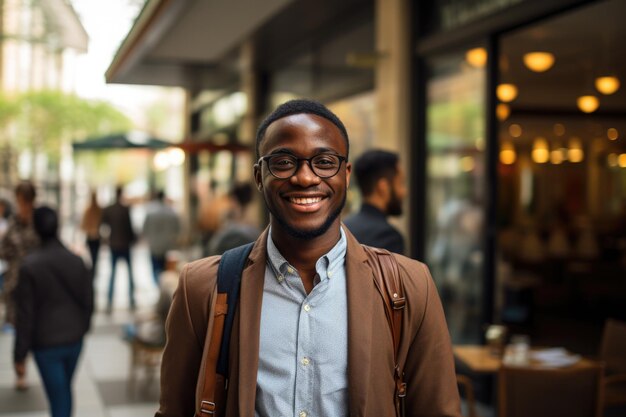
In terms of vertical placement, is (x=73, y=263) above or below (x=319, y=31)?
below

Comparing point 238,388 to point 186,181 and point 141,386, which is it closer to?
point 141,386

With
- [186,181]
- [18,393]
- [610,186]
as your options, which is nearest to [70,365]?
[18,393]

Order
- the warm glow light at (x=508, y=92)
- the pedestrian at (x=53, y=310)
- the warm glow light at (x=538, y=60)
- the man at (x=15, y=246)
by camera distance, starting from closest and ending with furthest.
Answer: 1. the pedestrian at (x=53, y=310)
2. the man at (x=15, y=246)
3. the warm glow light at (x=538, y=60)
4. the warm glow light at (x=508, y=92)

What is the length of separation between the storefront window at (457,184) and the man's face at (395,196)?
10.4 ft

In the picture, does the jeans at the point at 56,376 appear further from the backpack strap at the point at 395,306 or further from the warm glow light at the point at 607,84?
the warm glow light at the point at 607,84

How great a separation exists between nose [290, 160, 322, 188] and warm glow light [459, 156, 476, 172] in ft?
20.2

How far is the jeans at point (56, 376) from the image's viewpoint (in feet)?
19.1

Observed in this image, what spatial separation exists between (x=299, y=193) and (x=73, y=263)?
170 inches

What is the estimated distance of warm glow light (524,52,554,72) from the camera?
11.5m

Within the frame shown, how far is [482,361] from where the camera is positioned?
228 inches

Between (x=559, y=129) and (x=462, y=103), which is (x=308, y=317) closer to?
(x=462, y=103)

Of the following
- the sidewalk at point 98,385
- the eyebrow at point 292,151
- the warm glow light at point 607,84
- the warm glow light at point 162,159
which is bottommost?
the sidewalk at point 98,385

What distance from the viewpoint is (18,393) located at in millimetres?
7980

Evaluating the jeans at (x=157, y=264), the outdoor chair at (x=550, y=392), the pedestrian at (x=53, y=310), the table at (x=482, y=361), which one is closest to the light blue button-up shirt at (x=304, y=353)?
the outdoor chair at (x=550, y=392)
